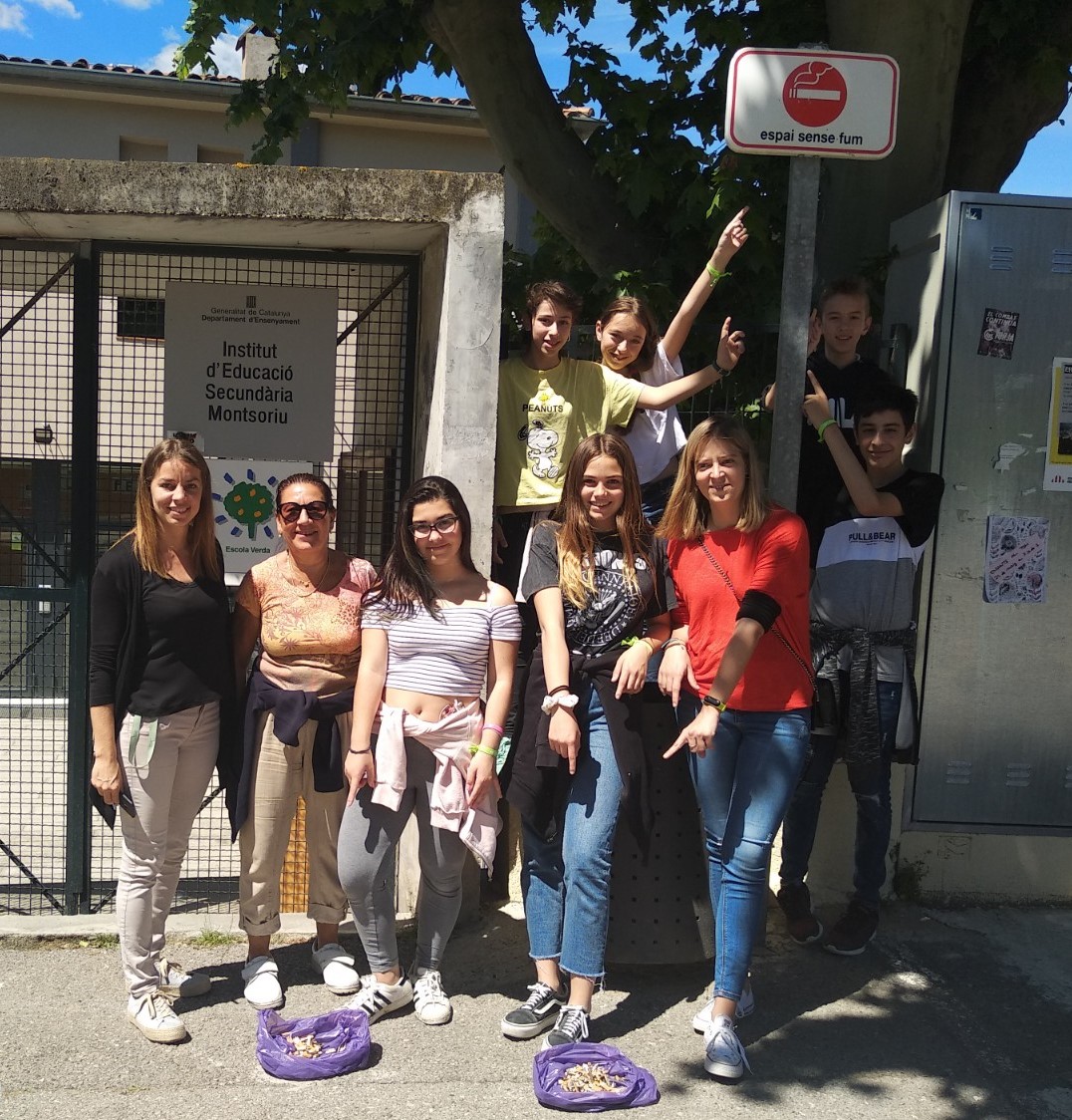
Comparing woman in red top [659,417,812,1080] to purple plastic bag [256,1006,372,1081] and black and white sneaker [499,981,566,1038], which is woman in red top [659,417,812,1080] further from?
purple plastic bag [256,1006,372,1081]

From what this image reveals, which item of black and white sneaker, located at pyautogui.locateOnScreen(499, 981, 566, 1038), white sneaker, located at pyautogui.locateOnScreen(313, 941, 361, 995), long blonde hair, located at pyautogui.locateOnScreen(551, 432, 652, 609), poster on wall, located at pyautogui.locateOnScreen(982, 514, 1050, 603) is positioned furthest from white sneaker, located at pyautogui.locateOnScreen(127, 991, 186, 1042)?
→ poster on wall, located at pyautogui.locateOnScreen(982, 514, 1050, 603)

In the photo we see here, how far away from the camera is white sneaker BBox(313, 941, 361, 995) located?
3951 millimetres

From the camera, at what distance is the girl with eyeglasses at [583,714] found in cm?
361

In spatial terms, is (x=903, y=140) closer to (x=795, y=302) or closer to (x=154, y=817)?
(x=795, y=302)

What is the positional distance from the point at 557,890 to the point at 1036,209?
10.0 ft

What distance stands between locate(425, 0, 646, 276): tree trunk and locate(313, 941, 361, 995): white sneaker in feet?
12.3

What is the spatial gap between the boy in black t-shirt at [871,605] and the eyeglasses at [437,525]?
1.31 meters

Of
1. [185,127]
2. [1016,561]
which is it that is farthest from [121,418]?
[185,127]

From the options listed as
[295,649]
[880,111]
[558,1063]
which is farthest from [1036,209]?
[558,1063]

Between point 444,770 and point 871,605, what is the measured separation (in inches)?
64.2

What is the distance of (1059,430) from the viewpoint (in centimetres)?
454

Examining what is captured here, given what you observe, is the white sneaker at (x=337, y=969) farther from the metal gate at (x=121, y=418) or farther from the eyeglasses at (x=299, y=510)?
the eyeglasses at (x=299, y=510)

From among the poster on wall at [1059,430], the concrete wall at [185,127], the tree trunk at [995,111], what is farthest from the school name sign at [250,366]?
the concrete wall at [185,127]

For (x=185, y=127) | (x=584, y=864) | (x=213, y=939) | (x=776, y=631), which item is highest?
(x=185, y=127)
